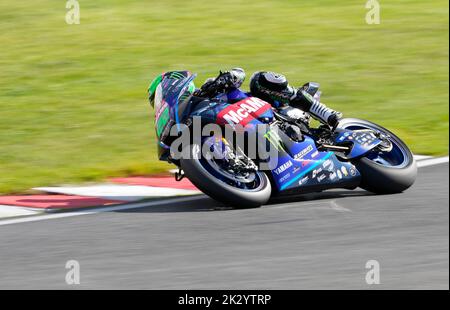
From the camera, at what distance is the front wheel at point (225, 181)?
28.2 feet

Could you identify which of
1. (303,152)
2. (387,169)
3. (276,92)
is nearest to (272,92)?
(276,92)

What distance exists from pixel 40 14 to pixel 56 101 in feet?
17.8

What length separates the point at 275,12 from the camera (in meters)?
20.4

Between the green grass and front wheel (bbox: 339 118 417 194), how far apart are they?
212 centimetres

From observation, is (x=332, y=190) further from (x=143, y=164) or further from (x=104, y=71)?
(x=104, y=71)

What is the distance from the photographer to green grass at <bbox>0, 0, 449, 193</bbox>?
1228 cm

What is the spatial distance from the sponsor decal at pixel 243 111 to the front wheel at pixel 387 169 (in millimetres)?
1025

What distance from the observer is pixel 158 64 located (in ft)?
55.6

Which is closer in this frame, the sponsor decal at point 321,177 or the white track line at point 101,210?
the white track line at point 101,210

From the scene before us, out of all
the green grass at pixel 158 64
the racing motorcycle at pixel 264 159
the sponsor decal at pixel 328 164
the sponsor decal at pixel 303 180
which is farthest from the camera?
the green grass at pixel 158 64

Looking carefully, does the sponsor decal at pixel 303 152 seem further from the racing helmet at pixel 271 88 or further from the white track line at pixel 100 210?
the white track line at pixel 100 210

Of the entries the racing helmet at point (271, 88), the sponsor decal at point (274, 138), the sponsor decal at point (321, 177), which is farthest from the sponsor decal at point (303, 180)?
the racing helmet at point (271, 88)

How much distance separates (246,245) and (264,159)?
1414 mm

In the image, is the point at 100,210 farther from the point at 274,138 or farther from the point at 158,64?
the point at 158,64
